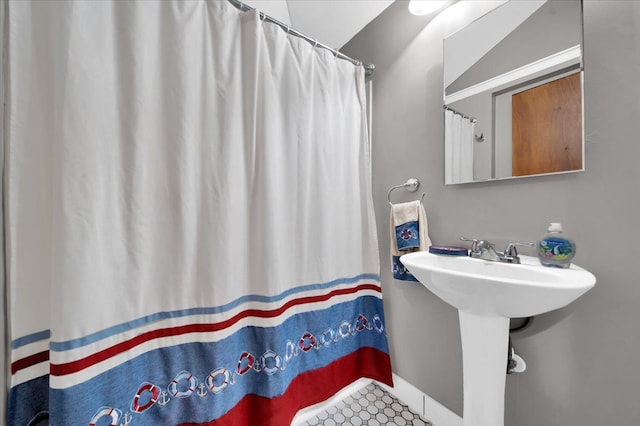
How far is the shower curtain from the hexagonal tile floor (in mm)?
146

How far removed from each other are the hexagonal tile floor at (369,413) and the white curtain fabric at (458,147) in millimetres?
1169

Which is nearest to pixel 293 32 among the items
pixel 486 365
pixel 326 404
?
pixel 486 365

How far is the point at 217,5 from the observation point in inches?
37.1

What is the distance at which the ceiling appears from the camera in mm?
1429

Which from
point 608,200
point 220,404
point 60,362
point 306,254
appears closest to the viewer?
point 60,362

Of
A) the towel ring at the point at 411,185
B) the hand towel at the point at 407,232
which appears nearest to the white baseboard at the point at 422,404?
the hand towel at the point at 407,232

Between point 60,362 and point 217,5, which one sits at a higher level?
point 217,5

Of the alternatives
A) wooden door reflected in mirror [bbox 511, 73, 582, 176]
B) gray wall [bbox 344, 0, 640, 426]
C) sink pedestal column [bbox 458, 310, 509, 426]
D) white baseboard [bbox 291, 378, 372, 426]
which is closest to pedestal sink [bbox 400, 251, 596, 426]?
sink pedestal column [bbox 458, 310, 509, 426]

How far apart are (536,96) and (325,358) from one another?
4.58 ft

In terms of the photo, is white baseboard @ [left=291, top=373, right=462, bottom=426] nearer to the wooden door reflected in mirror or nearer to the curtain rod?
the wooden door reflected in mirror

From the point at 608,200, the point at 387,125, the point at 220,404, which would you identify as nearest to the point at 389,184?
the point at 387,125

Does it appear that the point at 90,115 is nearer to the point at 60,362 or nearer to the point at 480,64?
the point at 60,362

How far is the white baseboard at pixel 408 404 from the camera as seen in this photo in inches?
46.8

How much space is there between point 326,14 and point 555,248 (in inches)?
64.6
